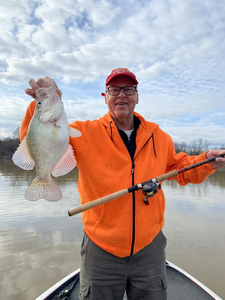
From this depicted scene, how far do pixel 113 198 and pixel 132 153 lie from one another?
632mm

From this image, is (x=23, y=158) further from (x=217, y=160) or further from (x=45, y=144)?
(x=217, y=160)

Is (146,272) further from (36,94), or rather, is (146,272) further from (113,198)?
(36,94)

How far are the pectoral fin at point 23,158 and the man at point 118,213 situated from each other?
0.82 ft

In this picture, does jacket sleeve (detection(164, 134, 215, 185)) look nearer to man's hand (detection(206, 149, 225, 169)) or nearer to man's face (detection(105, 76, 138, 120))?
man's hand (detection(206, 149, 225, 169))

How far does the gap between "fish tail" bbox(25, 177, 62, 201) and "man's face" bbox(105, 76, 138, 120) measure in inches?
49.5

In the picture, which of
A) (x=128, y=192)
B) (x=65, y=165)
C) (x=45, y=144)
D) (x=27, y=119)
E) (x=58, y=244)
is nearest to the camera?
(x=45, y=144)

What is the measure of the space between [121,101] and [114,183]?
3.44 feet

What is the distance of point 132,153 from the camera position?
104 inches

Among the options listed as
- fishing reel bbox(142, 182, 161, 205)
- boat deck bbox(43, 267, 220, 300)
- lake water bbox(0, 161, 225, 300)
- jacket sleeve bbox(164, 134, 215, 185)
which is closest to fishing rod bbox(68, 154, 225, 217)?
fishing reel bbox(142, 182, 161, 205)

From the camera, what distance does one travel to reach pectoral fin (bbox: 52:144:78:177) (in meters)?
2.07

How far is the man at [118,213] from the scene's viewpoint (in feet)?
7.70

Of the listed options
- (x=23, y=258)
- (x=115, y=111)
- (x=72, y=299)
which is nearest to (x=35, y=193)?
(x=115, y=111)

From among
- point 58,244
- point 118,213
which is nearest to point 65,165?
point 118,213

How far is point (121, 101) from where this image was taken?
2750 mm
